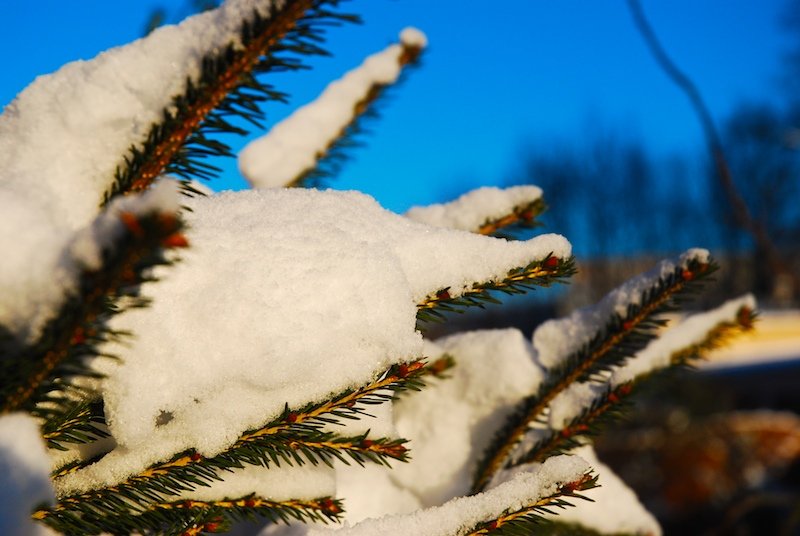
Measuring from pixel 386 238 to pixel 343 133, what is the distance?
0.77m

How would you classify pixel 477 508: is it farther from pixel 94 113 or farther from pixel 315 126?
pixel 315 126

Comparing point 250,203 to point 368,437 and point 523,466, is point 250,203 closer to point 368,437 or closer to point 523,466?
point 368,437

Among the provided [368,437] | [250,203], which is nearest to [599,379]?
[368,437]

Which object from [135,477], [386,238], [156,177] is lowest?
[135,477]

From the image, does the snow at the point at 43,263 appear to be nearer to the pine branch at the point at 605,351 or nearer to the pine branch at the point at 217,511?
the pine branch at the point at 217,511

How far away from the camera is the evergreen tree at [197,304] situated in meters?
0.53

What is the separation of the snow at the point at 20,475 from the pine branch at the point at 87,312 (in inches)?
1.3

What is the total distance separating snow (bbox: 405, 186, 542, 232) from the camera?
119 cm

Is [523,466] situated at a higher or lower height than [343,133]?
lower

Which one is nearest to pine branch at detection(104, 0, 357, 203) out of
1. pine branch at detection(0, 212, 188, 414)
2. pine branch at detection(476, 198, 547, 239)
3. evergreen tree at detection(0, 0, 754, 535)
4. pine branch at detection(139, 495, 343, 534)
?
evergreen tree at detection(0, 0, 754, 535)

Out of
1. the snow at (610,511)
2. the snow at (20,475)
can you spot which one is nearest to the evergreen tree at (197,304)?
the snow at (20,475)

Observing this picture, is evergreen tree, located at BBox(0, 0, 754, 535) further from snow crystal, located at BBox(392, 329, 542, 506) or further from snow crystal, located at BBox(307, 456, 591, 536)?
snow crystal, located at BBox(392, 329, 542, 506)

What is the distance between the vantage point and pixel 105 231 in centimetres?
45

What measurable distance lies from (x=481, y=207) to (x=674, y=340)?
0.45 m
